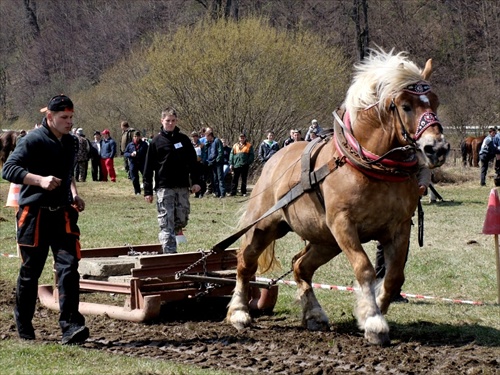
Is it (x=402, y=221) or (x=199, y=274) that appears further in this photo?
(x=199, y=274)

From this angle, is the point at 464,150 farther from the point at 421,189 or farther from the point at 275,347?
the point at 275,347

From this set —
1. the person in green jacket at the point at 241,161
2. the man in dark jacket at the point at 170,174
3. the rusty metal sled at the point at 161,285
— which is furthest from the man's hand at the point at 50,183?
the person in green jacket at the point at 241,161

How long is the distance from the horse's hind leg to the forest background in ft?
75.0

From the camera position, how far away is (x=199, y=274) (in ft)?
30.3

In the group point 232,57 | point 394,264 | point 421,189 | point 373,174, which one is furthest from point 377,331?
point 232,57

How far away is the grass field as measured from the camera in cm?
710

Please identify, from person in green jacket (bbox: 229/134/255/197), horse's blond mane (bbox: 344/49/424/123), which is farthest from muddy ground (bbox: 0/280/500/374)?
person in green jacket (bbox: 229/134/255/197)

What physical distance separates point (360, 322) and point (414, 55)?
4674 cm

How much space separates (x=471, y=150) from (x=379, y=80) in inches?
1119

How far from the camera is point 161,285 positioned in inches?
351

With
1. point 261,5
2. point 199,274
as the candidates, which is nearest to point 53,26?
point 261,5

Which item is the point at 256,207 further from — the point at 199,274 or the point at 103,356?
the point at 103,356

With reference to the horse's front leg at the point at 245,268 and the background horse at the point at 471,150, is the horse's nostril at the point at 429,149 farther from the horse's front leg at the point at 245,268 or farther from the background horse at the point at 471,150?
the background horse at the point at 471,150

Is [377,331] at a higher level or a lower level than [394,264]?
lower
